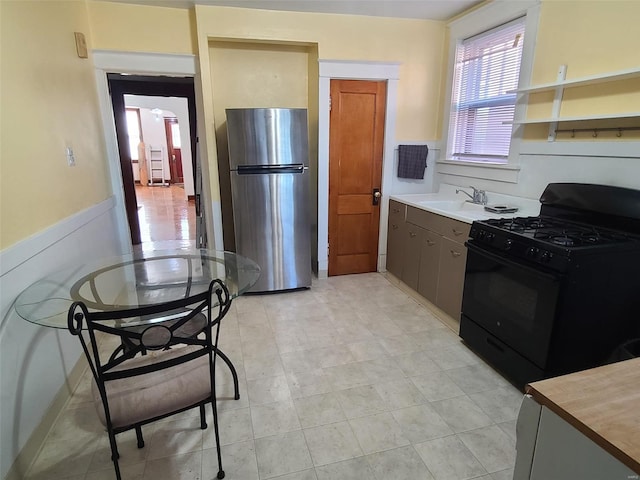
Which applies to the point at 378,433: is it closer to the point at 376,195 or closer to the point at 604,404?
the point at 604,404

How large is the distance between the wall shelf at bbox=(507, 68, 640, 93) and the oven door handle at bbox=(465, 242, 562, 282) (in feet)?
3.93

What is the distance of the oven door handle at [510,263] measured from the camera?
5.99ft

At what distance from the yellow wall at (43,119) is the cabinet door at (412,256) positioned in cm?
270

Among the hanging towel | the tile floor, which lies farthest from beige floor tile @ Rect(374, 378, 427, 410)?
the hanging towel

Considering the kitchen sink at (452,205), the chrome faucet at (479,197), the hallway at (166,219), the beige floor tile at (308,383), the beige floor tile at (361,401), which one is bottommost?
the beige floor tile at (361,401)

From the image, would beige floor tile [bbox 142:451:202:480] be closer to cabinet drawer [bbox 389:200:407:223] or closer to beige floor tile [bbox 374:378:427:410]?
beige floor tile [bbox 374:378:427:410]

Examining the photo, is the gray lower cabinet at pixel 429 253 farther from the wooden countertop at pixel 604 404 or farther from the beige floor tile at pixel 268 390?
the wooden countertop at pixel 604 404

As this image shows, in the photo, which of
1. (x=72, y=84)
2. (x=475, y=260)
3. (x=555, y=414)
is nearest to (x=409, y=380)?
(x=475, y=260)

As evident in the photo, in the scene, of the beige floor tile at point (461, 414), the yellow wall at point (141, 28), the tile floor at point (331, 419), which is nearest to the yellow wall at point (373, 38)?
the yellow wall at point (141, 28)

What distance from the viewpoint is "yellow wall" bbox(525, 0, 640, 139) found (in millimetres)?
2057

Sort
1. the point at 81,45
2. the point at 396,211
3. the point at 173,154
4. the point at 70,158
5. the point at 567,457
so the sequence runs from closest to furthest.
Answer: the point at 567,457 → the point at 70,158 → the point at 81,45 → the point at 396,211 → the point at 173,154

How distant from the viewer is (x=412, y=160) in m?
3.75

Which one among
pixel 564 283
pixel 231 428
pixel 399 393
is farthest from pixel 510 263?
pixel 231 428

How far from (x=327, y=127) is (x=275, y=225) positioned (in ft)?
3.67
